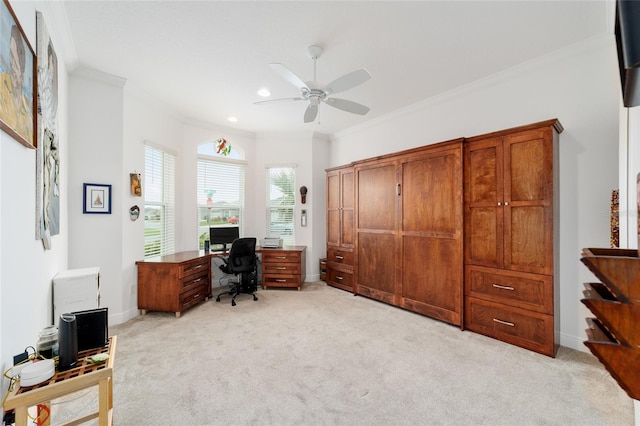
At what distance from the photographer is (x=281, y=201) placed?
18.9 ft

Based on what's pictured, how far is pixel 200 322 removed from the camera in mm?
3545

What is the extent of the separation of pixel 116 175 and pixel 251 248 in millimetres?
2001

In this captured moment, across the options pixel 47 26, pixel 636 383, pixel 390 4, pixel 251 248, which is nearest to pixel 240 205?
pixel 251 248

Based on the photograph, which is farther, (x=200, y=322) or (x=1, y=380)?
(x=200, y=322)

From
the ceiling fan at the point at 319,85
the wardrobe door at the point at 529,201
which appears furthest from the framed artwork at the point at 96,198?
the wardrobe door at the point at 529,201

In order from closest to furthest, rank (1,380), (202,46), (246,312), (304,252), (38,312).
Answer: (1,380)
(38,312)
(202,46)
(246,312)
(304,252)

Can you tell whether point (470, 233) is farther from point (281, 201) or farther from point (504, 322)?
point (281, 201)

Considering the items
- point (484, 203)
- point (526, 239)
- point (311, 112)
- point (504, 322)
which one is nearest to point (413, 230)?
point (484, 203)

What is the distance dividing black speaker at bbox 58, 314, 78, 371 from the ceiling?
7.73 feet

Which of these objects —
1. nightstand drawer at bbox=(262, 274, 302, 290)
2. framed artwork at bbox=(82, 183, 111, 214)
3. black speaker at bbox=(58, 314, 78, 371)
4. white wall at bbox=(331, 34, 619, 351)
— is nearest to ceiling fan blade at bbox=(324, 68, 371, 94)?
white wall at bbox=(331, 34, 619, 351)

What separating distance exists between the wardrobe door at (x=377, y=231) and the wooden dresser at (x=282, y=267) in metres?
1.07

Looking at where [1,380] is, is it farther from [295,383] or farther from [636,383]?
[636,383]

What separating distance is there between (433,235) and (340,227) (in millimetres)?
1837

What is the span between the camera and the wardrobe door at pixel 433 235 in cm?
336
